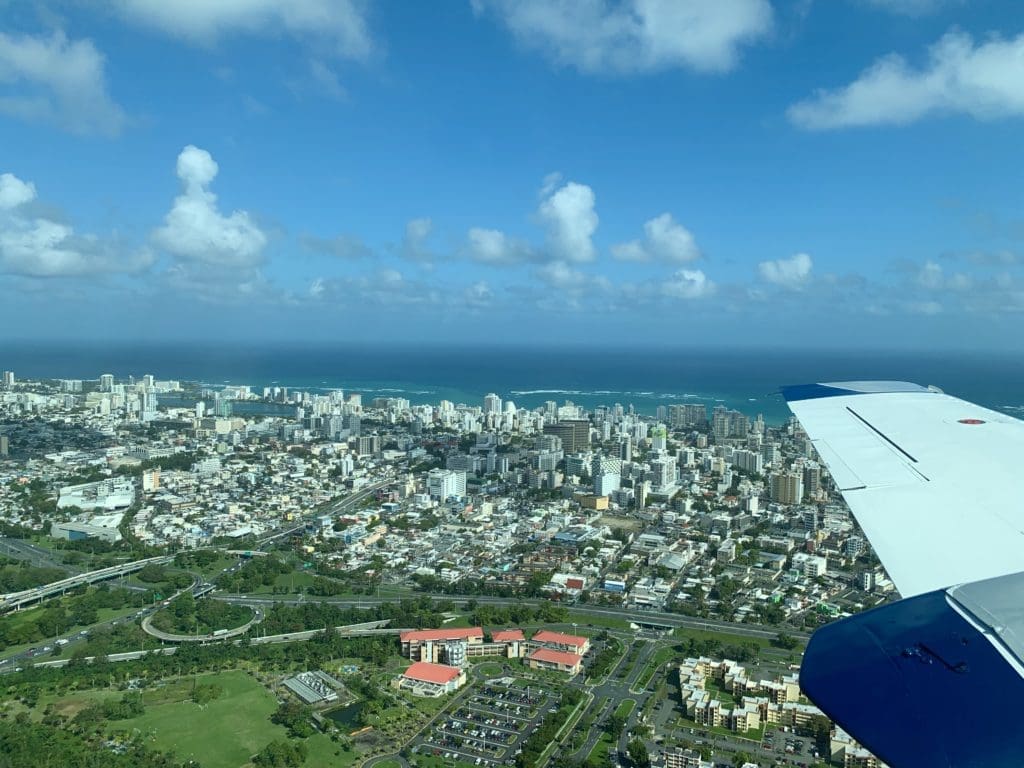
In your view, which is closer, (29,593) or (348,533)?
(29,593)

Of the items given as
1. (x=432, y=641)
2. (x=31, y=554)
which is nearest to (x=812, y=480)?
(x=432, y=641)

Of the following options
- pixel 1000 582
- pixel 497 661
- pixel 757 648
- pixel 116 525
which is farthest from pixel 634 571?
pixel 1000 582

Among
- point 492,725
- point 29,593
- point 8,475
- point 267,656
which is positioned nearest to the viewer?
point 492,725

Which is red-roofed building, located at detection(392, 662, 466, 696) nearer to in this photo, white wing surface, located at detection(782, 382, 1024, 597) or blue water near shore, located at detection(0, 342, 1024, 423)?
white wing surface, located at detection(782, 382, 1024, 597)

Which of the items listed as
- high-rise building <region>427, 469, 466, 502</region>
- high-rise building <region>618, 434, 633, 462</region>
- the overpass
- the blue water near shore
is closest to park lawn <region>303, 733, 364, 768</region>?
the overpass

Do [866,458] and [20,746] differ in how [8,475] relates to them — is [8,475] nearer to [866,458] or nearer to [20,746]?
[20,746]

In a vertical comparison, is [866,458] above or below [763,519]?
above

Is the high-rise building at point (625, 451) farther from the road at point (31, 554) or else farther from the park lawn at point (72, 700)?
the park lawn at point (72, 700)
